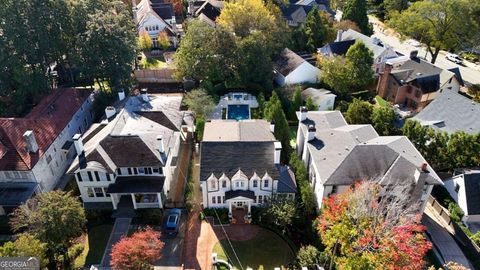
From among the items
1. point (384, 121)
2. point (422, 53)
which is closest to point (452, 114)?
point (384, 121)

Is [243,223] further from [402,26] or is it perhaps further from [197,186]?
[402,26]

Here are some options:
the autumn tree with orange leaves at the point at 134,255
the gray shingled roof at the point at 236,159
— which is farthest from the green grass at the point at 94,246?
the gray shingled roof at the point at 236,159

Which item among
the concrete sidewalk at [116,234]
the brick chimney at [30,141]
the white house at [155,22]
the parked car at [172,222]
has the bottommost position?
the concrete sidewalk at [116,234]

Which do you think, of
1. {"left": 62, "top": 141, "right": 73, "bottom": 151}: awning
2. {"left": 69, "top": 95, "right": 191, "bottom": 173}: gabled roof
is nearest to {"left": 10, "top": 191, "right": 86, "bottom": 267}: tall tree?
{"left": 69, "top": 95, "right": 191, "bottom": 173}: gabled roof

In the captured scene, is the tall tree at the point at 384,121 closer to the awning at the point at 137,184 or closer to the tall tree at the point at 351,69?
the tall tree at the point at 351,69

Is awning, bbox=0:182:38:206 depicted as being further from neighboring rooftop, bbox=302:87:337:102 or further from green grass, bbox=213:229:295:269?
neighboring rooftop, bbox=302:87:337:102

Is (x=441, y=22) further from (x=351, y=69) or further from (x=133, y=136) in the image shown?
(x=133, y=136)
